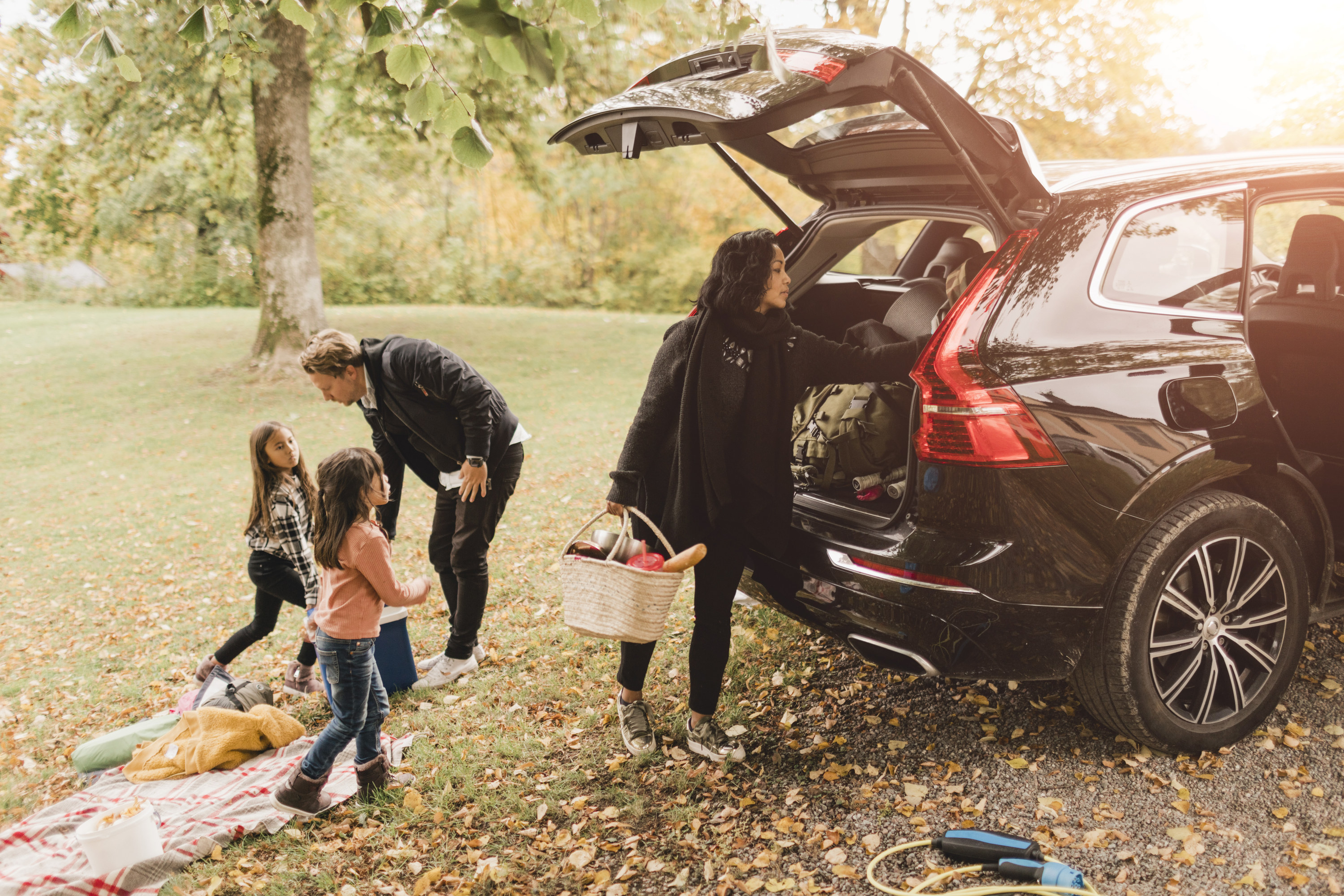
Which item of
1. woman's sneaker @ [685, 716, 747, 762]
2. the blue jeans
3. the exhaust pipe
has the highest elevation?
the exhaust pipe

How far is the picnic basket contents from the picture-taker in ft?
10.0

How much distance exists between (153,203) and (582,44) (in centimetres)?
1421

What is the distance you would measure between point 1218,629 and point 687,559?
1854 millimetres

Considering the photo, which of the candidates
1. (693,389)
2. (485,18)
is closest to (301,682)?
(693,389)

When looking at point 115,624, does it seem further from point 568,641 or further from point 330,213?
point 330,213

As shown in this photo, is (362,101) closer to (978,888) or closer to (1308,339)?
(1308,339)

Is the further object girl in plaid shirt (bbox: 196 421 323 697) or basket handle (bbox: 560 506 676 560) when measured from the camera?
girl in plaid shirt (bbox: 196 421 323 697)

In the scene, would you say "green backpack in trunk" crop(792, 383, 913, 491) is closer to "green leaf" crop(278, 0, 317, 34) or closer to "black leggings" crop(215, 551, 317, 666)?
"green leaf" crop(278, 0, 317, 34)

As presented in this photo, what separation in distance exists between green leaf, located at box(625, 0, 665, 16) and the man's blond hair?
2001 mm

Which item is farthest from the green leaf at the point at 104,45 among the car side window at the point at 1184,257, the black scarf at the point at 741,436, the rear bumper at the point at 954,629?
the car side window at the point at 1184,257

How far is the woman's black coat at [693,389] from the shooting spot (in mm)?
3162

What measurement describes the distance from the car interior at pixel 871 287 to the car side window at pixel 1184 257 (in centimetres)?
46

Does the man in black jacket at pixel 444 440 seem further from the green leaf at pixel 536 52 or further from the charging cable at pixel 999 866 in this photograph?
the charging cable at pixel 999 866

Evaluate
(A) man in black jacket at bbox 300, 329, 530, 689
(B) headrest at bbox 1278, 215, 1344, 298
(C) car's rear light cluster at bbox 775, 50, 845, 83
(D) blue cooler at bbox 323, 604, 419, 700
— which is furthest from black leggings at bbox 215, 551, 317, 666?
(B) headrest at bbox 1278, 215, 1344, 298
